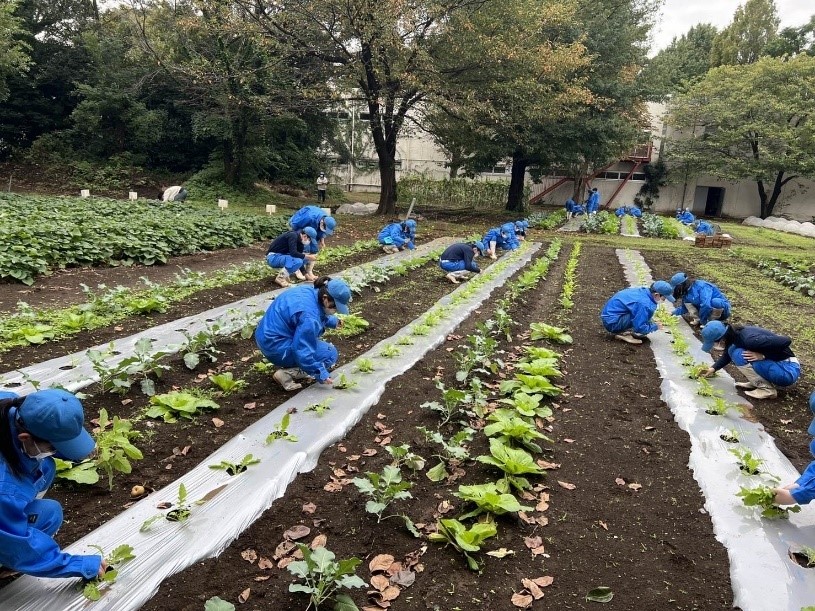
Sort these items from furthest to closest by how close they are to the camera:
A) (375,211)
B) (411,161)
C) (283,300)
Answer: (411,161)
(375,211)
(283,300)

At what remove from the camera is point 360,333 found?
21.0ft

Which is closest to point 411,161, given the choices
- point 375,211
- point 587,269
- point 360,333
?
point 375,211

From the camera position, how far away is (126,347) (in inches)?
207

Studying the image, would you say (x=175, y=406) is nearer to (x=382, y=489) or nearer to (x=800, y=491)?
(x=382, y=489)

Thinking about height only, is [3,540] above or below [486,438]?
above

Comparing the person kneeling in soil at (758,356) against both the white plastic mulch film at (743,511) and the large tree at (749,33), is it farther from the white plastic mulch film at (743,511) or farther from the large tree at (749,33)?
the large tree at (749,33)

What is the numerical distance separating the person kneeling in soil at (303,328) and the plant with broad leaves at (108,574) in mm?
2051

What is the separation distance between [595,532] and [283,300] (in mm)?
2858

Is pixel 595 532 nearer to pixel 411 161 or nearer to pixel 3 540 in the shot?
pixel 3 540

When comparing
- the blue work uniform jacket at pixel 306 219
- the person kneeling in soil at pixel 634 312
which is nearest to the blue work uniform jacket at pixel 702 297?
the person kneeling in soil at pixel 634 312

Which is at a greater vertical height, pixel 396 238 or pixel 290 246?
pixel 290 246

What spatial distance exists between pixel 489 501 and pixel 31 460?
7.00 feet

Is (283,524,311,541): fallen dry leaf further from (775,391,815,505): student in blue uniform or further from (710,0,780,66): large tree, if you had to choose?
(710,0,780,66): large tree

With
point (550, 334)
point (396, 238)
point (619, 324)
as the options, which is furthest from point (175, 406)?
point (396, 238)
